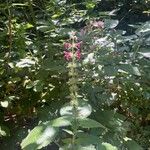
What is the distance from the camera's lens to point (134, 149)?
7.49 feet

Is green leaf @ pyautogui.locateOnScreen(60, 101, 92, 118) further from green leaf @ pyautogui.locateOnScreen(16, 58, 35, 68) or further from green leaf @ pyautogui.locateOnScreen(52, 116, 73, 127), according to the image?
green leaf @ pyautogui.locateOnScreen(16, 58, 35, 68)

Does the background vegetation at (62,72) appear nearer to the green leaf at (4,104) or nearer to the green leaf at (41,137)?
the green leaf at (4,104)

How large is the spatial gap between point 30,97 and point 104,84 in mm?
630

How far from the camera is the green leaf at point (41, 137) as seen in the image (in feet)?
5.16

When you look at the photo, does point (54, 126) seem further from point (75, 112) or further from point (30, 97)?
point (30, 97)

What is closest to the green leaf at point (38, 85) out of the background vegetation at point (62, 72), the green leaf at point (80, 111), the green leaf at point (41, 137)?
the background vegetation at point (62, 72)

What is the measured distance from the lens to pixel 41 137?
1583 mm

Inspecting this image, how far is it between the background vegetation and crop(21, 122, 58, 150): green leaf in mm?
551

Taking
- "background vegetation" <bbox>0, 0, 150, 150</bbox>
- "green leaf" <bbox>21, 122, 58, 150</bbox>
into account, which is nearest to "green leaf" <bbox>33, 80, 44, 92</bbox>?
"background vegetation" <bbox>0, 0, 150, 150</bbox>

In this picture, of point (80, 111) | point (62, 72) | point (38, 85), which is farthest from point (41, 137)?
point (38, 85)

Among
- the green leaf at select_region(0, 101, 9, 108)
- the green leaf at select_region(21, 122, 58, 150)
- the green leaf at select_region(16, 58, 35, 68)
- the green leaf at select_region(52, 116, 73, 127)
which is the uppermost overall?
the green leaf at select_region(52, 116, 73, 127)

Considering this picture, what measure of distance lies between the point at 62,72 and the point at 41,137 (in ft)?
2.95

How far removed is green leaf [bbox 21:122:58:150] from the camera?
1.57 meters

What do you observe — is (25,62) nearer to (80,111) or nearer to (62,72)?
(62,72)
